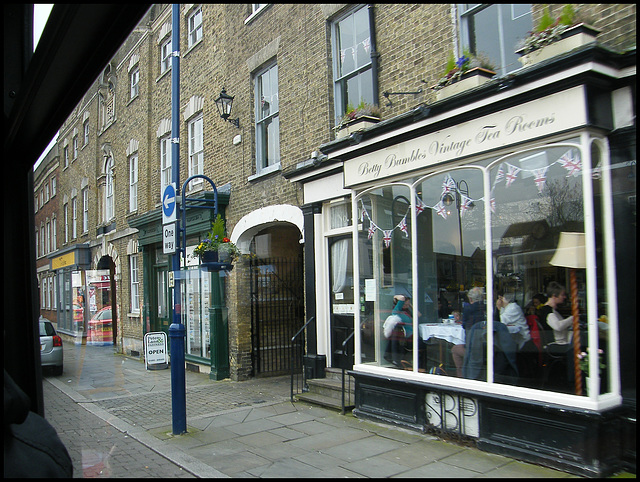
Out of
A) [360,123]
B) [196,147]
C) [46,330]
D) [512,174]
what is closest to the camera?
[512,174]

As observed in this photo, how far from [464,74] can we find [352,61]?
292 cm

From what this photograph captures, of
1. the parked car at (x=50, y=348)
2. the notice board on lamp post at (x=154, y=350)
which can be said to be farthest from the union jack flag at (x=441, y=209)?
the parked car at (x=50, y=348)

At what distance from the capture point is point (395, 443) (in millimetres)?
6195

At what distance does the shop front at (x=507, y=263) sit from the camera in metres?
5.04

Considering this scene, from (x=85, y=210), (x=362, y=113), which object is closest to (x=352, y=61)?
(x=362, y=113)

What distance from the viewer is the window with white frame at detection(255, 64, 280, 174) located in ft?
34.9

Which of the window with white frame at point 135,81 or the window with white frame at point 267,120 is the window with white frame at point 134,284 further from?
the window with white frame at point 267,120

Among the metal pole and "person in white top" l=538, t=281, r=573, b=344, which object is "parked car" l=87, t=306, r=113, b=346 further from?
"person in white top" l=538, t=281, r=573, b=344

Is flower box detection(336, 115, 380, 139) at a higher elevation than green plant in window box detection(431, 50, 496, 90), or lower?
lower

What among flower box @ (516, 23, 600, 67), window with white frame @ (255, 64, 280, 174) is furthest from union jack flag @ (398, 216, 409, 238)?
window with white frame @ (255, 64, 280, 174)

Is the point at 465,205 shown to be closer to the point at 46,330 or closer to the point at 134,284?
the point at 46,330

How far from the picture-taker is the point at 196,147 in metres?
13.5

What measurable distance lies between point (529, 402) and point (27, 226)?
15.4ft

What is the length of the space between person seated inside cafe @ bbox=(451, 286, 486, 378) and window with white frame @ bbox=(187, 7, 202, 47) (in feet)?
32.2
